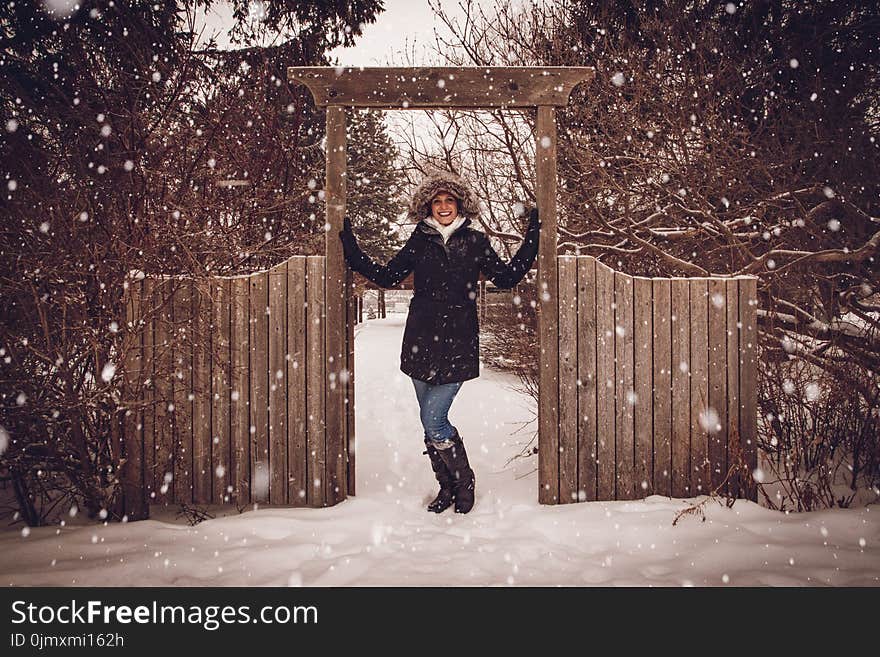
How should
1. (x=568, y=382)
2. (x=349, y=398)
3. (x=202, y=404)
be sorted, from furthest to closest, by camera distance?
(x=349, y=398) < (x=568, y=382) < (x=202, y=404)

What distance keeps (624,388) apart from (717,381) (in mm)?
641

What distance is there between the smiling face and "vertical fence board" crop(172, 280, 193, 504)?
1699mm

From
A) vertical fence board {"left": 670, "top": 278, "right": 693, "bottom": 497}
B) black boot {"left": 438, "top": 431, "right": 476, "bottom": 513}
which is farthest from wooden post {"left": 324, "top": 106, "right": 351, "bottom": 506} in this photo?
vertical fence board {"left": 670, "top": 278, "right": 693, "bottom": 497}

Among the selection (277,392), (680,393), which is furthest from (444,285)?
(680,393)

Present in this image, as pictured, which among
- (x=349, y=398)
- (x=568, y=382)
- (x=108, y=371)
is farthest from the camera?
(x=349, y=398)

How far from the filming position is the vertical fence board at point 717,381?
11.5 ft

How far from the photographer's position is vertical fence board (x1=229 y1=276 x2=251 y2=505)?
346 centimetres

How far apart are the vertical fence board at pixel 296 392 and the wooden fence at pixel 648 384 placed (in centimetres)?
168

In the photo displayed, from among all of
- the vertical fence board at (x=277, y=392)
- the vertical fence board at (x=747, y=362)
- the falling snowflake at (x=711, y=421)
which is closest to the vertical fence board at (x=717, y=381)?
the falling snowflake at (x=711, y=421)

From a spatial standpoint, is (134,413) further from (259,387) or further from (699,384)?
(699,384)

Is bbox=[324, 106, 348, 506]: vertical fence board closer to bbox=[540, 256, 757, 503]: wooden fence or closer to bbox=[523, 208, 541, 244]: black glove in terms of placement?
bbox=[523, 208, 541, 244]: black glove

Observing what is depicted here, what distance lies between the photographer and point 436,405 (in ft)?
11.1
